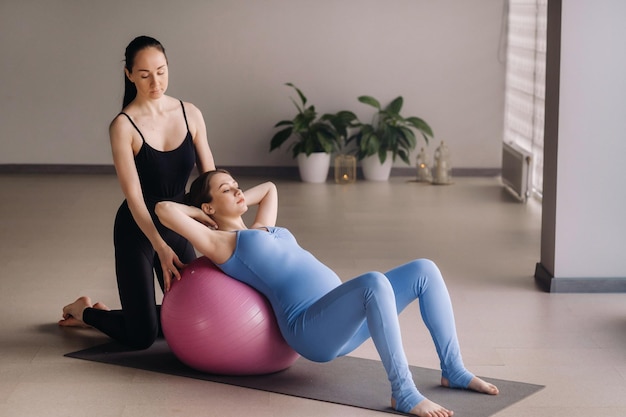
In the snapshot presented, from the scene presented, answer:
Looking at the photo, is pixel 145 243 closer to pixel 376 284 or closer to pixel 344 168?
pixel 376 284

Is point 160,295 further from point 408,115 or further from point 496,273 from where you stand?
point 408,115

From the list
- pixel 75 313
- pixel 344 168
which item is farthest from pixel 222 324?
pixel 344 168

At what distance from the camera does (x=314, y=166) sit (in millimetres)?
8633

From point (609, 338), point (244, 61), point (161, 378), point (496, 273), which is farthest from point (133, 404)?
point (244, 61)

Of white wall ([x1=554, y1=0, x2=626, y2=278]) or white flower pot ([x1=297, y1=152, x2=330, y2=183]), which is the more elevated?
white wall ([x1=554, y1=0, x2=626, y2=278])

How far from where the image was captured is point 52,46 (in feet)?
29.4

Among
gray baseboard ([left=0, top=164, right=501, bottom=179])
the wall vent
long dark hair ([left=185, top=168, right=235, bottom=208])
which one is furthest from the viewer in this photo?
gray baseboard ([left=0, top=164, right=501, bottom=179])

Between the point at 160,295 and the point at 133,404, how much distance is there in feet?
5.00

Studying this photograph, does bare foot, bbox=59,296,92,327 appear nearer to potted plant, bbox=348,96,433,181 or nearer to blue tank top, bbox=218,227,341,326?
blue tank top, bbox=218,227,341,326

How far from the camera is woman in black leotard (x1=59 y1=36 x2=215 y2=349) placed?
3.68 metres

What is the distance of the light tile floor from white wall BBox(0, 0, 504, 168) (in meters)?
0.93

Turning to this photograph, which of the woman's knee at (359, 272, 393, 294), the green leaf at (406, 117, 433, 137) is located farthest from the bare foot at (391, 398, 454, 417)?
the green leaf at (406, 117, 433, 137)

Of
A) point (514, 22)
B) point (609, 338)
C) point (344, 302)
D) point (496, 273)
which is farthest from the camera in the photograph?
point (514, 22)

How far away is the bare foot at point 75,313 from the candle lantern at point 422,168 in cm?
482
